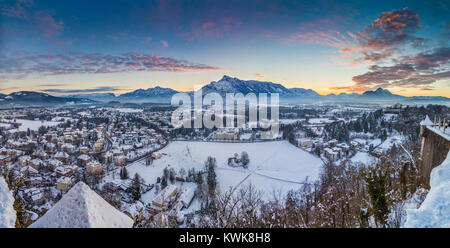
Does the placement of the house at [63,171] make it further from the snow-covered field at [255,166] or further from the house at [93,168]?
the snow-covered field at [255,166]

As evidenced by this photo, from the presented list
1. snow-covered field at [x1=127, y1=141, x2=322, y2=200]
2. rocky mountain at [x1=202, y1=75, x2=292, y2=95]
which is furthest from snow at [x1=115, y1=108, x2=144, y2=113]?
rocky mountain at [x1=202, y1=75, x2=292, y2=95]

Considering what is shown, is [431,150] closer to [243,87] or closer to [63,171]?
[243,87]

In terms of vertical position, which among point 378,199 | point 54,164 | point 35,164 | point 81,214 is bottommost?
point 54,164

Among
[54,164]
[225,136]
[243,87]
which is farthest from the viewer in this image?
[225,136]

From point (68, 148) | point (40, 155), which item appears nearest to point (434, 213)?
point (40, 155)
